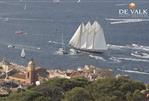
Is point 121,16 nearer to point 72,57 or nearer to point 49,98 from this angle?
point 72,57

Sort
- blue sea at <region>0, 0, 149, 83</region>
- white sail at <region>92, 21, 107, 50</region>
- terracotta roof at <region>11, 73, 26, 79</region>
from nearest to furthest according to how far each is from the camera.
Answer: terracotta roof at <region>11, 73, 26, 79</region> → blue sea at <region>0, 0, 149, 83</region> → white sail at <region>92, 21, 107, 50</region>

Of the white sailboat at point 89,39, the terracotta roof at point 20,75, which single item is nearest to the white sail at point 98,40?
the white sailboat at point 89,39

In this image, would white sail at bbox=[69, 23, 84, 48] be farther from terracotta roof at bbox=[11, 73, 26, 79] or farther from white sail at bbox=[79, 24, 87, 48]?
terracotta roof at bbox=[11, 73, 26, 79]

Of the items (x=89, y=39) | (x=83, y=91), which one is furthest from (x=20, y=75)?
(x=89, y=39)

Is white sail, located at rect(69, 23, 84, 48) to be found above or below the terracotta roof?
above

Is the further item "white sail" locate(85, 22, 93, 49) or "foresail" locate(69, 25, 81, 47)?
"white sail" locate(85, 22, 93, 49)

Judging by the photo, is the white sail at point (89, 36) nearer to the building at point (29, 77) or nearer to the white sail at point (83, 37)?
the white sail at point (83, 37)

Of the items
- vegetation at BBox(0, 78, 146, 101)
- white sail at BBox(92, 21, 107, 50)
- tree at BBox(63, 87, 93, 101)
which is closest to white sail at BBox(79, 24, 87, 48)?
white sail at BBox(92, 21, 107, 50)
